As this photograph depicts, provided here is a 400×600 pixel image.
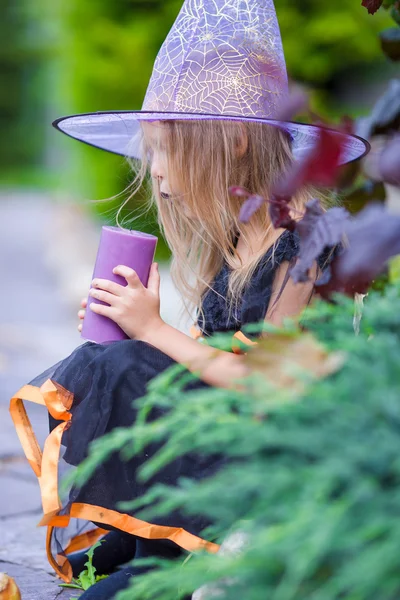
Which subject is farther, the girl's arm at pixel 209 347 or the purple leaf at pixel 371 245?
the girl's arm at pixel 209 347

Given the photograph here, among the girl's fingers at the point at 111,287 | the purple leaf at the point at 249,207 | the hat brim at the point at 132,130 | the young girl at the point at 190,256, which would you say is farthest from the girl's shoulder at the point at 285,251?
the purple leaf at the point at 249,207

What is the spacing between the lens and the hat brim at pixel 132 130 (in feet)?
5.37

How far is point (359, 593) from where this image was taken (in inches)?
26.2

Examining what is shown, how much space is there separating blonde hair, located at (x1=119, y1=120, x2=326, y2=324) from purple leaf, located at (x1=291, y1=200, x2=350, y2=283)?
0.61 meters

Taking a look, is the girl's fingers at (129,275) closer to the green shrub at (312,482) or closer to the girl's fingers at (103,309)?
the girl's fingers at (103,309)

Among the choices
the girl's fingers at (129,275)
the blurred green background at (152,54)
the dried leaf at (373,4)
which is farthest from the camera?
the blurred green background at (152,54)

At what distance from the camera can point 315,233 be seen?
1.11 metres

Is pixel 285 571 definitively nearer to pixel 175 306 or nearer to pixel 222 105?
pixel 222 105

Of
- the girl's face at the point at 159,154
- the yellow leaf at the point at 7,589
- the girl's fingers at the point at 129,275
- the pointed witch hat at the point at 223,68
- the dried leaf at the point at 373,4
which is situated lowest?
the yellow leaf at the point at 7,589

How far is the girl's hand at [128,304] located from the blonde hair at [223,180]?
22cm

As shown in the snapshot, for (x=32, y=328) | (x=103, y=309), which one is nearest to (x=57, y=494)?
(x=103, y=309)

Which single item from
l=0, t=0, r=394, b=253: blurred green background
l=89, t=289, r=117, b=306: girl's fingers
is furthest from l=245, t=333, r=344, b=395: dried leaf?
l=0, t=0, r=394, b=253: blurred green background

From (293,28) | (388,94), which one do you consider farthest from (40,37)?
(388,94)

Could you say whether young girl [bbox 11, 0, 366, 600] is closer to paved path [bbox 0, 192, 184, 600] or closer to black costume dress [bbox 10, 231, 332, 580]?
black costume dress [bbox 10, 231, 332, 580]
